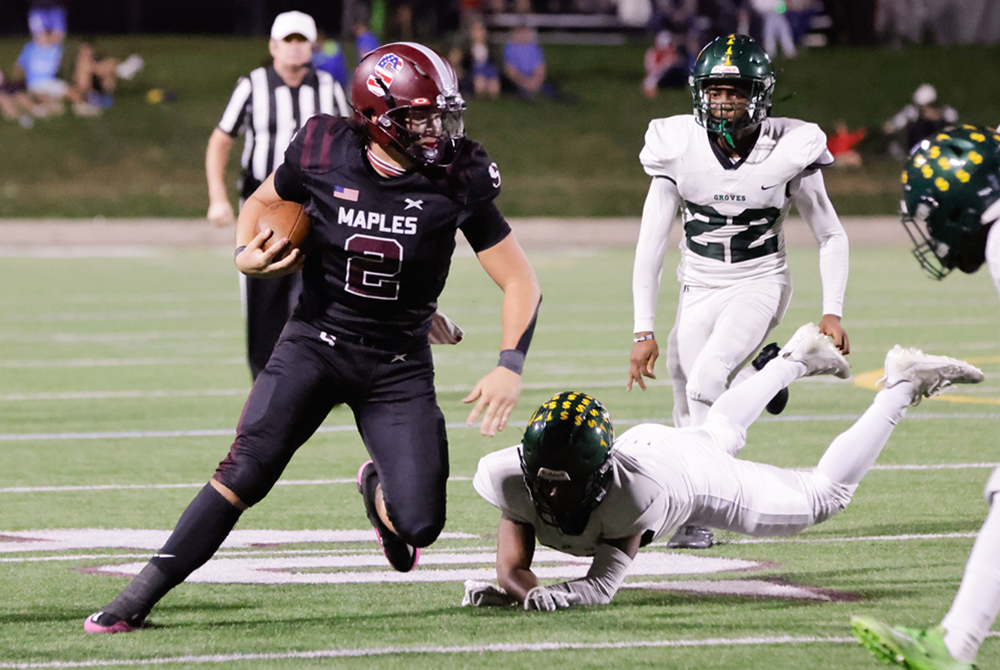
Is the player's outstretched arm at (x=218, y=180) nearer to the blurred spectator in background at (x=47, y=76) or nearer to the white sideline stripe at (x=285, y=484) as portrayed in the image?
the white sideline stripe at (x=285, y=484)

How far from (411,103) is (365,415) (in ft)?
3.00

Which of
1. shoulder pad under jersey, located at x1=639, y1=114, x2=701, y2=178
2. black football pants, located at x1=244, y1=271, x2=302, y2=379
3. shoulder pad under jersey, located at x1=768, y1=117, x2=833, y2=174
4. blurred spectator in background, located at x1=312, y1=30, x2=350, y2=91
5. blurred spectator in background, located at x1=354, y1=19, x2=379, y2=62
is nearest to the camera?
shoulder pad under jersey, located at x1=768, y1=117, x2=833, y2=174

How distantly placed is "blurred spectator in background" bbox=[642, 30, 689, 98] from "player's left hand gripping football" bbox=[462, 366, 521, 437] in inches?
839

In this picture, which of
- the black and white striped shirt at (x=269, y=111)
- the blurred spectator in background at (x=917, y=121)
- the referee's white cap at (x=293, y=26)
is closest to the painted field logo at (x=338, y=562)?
the black and white striped shirt at (x=269, y=111)

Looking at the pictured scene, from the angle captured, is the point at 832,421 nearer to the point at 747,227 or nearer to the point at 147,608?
the point at 747,227

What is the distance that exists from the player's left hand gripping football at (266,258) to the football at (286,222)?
20 mm

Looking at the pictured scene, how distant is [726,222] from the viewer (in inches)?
210

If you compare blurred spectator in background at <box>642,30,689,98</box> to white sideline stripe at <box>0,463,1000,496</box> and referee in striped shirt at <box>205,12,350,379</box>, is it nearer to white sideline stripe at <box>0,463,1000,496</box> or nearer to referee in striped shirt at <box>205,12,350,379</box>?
referee in striped shirt at <box>205,12,350,379</box>

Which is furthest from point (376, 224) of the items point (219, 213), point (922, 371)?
point (219, 213)

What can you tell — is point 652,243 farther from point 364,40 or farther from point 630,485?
point 364,40

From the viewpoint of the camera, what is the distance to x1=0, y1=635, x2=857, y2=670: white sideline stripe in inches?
145

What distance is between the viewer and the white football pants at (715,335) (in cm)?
511

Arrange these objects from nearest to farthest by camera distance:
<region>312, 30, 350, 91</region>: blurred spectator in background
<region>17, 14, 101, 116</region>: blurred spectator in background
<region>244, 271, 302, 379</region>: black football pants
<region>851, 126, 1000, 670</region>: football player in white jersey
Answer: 1. <region>851, 126, 1000, 670</region>: football player in white jersey
2. <region>244, 271, 302, 379</region>: black football pants
3. <region>312, 30, 350, 91</region>: blurred spectator in background
4. <region>17, 14, 101, 116</region>: blurred spectator in background

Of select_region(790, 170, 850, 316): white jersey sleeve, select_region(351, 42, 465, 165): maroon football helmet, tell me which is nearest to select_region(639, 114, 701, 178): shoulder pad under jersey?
select_region(790, 170, 850, 316): white jersey sleeve
